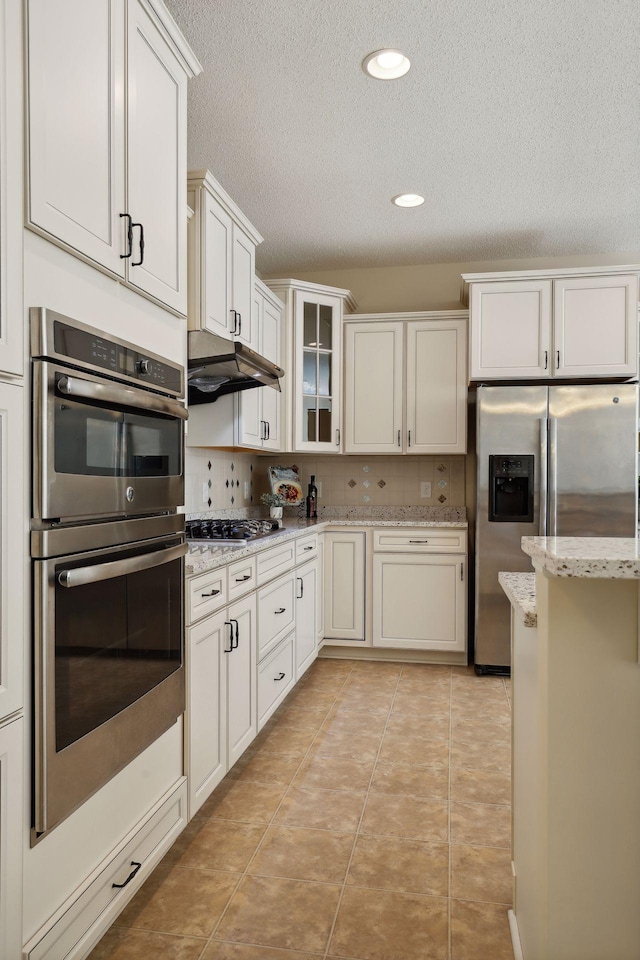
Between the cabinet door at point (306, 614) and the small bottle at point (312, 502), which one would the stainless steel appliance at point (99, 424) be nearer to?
the cabinet door at point (306, 614)

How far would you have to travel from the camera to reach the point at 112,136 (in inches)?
61.7

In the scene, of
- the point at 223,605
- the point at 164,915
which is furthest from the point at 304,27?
the point at 164,915

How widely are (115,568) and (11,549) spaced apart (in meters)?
0.35

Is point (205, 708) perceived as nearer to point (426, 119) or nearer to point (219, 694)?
point (219, 694)

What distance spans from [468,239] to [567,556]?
3.60 metres

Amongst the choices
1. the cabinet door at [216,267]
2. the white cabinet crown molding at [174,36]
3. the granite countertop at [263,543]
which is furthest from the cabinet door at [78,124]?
the cabinet door at [216,267]

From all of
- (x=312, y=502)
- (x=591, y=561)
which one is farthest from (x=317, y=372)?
(x=591, y=561)

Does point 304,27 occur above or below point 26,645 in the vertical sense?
above

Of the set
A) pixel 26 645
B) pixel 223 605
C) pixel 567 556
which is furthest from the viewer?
pixel 223 605

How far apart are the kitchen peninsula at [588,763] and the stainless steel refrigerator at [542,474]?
2.79m

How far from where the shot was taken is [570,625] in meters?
1.16

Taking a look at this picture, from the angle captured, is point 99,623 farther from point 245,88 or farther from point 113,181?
point 245,88

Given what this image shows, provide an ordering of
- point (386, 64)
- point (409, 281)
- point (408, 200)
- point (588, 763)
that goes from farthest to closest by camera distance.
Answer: point (409, 281), point (408, 200), point (386, 64), point (588, 763)

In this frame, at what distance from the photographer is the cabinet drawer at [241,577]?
2.47m
